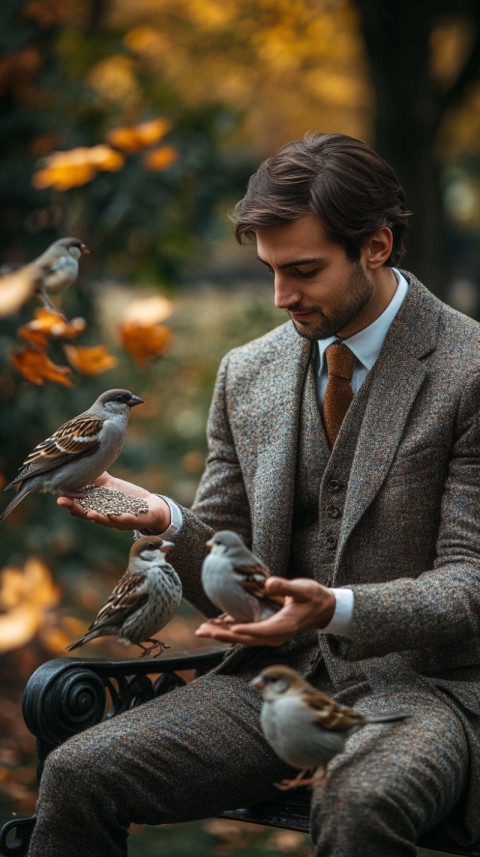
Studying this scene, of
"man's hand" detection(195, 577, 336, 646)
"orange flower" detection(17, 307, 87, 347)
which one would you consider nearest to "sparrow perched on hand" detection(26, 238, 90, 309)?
"orange flower" detection(17, 307, 87, 347)

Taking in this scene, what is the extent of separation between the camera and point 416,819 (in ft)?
8.94

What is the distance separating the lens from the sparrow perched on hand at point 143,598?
291 cm

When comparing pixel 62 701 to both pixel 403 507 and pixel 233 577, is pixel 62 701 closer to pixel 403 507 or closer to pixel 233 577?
pixel 233 577

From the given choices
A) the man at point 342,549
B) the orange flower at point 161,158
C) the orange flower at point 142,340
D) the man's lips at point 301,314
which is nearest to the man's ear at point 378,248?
the man at point 342,549

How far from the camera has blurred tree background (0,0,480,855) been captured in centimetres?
648

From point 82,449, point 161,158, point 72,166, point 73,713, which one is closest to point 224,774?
point 73,713

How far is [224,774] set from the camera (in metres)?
3.16

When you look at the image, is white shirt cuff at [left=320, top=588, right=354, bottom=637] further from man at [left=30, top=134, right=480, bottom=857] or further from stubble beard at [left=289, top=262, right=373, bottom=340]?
stubble beard at [left=289, top=262, right=373, bottom=340]

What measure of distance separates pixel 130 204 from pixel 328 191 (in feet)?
13.5

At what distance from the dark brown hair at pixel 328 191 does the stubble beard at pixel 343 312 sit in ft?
0.21

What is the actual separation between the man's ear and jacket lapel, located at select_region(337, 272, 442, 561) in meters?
0.14

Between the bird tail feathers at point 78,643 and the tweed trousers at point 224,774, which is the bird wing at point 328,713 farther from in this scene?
the bird tail feathers at point 78,643

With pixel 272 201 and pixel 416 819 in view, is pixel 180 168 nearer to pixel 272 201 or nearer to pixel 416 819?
pixel 272 201

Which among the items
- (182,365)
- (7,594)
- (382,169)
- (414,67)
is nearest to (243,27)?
(414,67)
